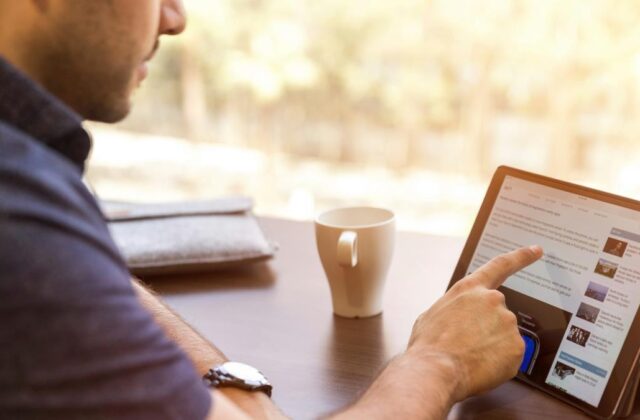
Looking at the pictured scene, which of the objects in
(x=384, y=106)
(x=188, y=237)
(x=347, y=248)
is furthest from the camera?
(x=384, y=106)

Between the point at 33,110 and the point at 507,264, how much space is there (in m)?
0.52

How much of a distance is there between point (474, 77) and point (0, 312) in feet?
10.8

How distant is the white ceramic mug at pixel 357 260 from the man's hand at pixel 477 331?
0.14 meters

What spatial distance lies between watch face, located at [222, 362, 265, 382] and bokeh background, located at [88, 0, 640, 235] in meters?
2.66

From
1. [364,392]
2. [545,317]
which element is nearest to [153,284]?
[364,392]

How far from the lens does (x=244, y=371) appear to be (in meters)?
0.84

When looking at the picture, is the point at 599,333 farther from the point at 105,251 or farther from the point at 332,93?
the point at 332,93

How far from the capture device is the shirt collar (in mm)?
604

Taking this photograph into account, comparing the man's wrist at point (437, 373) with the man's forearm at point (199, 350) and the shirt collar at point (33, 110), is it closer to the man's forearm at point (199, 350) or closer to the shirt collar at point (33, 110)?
the man's forearm at point (199, 350)

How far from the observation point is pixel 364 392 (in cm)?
78

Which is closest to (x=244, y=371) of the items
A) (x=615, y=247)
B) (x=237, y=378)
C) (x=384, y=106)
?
(x=237, y=378)

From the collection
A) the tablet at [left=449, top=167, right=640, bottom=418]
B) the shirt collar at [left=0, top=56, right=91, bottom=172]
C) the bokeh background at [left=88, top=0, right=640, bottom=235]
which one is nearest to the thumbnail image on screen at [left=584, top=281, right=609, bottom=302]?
the tablet at [left=449, top=167, right=640, bottom=418]

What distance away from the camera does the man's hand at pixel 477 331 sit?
783 millimetres

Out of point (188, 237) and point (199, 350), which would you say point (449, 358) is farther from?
point (188, 237)
